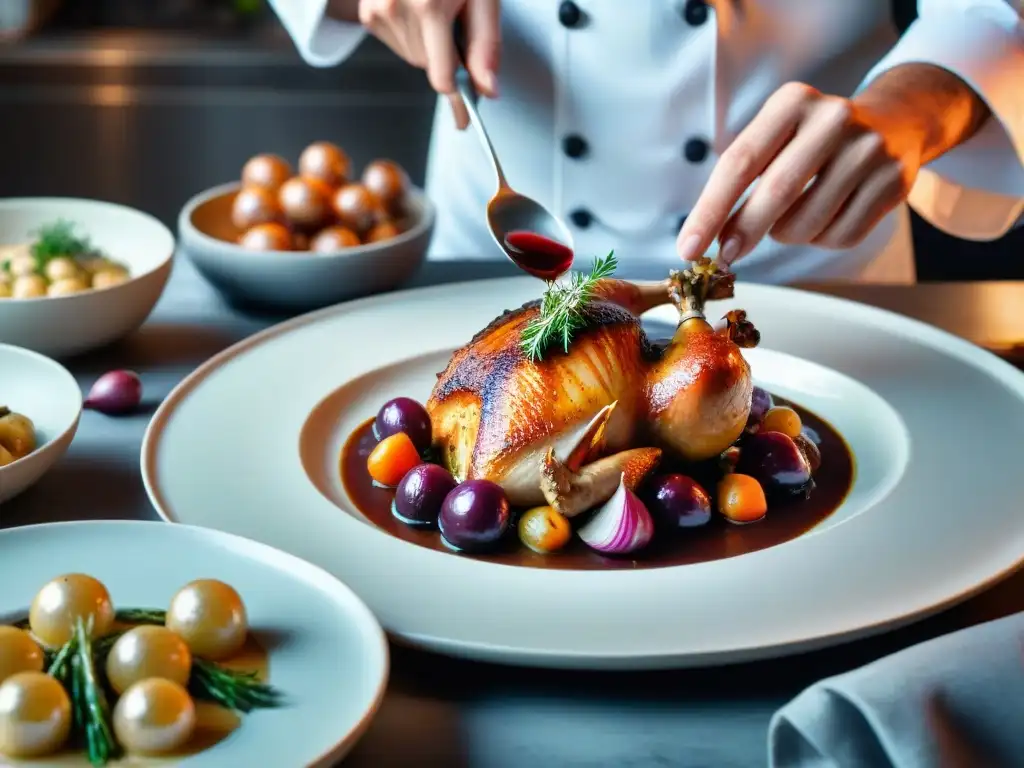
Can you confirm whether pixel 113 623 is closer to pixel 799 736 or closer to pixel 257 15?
pixel 799 736

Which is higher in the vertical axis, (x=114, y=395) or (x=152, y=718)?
(x=152, y=718)

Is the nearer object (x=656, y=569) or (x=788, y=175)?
(x=656, y=569)

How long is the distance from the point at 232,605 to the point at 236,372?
63 centimetres

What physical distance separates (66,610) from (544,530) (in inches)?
16.9

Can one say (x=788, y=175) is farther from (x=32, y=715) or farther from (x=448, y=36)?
(x=32, y=715)

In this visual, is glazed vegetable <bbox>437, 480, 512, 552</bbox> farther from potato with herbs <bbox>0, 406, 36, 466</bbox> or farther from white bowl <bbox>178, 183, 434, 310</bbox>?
white bowl <bbox>178, 183, 434, 310</bbox>

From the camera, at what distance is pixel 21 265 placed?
1.57 meters

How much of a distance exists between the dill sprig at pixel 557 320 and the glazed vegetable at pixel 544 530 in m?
0.17

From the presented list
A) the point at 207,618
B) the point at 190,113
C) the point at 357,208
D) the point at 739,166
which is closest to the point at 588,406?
the point at 739,166

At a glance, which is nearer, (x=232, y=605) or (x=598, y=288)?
(x=232, y=605)

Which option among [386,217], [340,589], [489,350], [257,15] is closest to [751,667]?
[340,589]

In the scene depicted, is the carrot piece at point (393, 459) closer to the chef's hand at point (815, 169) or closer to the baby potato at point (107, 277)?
the chef's hand at point (815, 169)

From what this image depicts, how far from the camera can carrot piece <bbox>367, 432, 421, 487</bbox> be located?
1218 millimetres

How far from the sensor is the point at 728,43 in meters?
1.86
